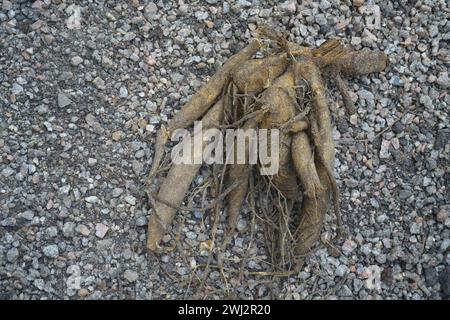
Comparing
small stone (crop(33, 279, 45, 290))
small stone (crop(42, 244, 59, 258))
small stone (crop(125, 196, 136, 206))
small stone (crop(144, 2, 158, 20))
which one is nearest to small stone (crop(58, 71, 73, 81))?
small stone (crop(144, 2, 158, 20))

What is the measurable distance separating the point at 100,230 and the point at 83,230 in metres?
0.06

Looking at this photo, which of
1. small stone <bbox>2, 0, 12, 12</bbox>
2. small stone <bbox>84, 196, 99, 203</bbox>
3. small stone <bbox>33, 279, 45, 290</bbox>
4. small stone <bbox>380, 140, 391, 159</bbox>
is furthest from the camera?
small stone <bbox>2, 0, 12, 12</bbox>

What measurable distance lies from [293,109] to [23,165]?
3.17 feet

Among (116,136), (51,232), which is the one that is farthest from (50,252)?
(116,136)

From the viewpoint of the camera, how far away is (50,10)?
2.40m

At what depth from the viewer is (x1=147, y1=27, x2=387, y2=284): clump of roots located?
212 centimetres

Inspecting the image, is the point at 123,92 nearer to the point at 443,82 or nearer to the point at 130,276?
the point at 130,276

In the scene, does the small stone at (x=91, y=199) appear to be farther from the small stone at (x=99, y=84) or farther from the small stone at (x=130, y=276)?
the small stone at (x=99, y=84)

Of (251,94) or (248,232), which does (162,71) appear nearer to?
(251,94)

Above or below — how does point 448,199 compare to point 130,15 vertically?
below

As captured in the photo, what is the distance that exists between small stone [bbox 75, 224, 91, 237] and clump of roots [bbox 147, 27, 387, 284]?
214 mm

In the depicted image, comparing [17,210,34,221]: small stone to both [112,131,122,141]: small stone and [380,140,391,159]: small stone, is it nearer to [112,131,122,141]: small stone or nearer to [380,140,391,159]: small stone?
[112,131,122,141]: small stone

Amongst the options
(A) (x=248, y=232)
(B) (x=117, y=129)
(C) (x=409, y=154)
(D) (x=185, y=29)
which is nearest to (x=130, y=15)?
(D) (x=185, y=29)

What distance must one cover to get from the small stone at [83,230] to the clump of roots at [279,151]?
0.70 ft
